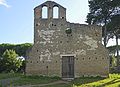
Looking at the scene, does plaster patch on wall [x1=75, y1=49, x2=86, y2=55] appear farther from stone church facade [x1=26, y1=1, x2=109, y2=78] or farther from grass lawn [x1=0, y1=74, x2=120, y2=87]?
grass lawn [x1=0, y1=74, x2=120, y2=87]

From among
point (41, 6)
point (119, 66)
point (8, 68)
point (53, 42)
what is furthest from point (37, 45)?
point (119, 66)

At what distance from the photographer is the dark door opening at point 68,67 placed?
2953cm

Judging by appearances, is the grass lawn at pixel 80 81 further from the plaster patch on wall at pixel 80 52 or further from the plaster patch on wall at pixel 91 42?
the plaster patch on wall at pixel 91 42

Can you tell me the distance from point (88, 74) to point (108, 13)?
11762 mm

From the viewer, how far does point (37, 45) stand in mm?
30062

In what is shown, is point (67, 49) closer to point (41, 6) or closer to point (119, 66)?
point (41, 6)

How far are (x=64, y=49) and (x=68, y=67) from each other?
184 centimetres

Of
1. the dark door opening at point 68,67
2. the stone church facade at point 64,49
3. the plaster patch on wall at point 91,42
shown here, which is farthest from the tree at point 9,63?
the plaster patch on wall at point 91,42


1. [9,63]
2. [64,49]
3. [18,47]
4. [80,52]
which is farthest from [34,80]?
[18,47]

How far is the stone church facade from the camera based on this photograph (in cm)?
2933

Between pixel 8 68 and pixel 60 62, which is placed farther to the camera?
pixel 8 68

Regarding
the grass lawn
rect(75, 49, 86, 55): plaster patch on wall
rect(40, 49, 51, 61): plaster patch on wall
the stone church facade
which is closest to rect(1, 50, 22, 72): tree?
the stone church facade

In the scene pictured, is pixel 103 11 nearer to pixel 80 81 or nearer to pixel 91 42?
pixel 91 42

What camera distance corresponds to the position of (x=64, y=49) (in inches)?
1170
